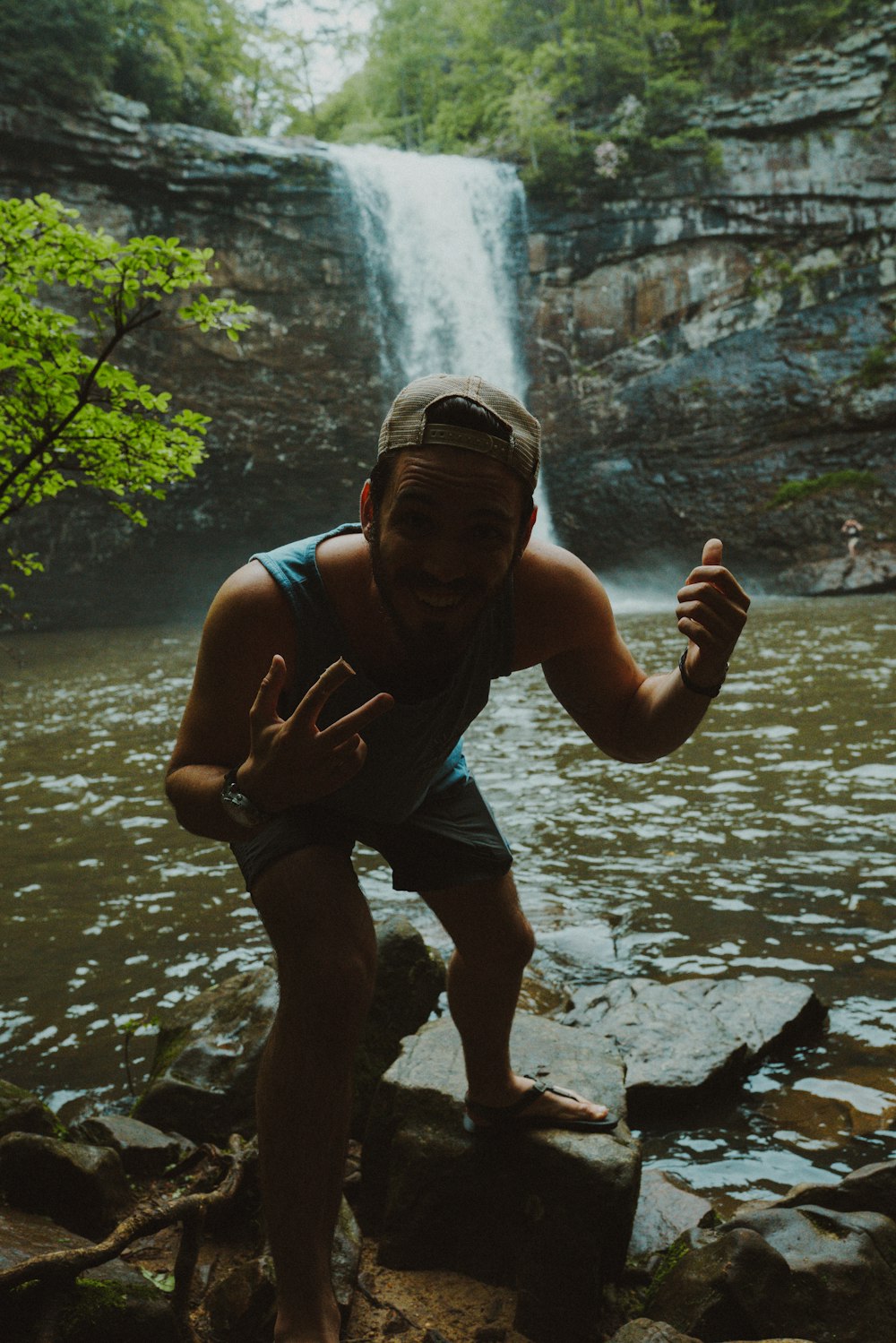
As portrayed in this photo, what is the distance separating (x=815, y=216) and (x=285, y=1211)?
90.5ft

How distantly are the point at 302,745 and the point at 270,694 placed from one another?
4.5 inches

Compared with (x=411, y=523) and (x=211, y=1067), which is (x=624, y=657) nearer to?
(x=411, y=523)

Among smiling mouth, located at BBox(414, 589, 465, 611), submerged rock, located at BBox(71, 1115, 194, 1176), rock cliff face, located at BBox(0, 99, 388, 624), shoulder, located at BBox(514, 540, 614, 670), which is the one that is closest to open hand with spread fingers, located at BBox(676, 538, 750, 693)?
shoulder, located at BBox(514, 540, 614, 670)

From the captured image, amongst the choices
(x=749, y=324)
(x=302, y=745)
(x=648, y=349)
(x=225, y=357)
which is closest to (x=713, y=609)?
(x=302, y=745)

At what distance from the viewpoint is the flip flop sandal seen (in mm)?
2418

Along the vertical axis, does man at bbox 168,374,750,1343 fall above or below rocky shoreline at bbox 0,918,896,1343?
above

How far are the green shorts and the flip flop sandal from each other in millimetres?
600

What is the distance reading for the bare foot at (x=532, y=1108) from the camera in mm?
2422

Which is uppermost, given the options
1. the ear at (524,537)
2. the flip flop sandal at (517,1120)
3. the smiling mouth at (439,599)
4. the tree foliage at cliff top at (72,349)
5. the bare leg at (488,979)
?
the tree foliage at cliff top at (72,349)

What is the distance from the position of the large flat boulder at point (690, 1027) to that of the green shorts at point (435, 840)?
117cm

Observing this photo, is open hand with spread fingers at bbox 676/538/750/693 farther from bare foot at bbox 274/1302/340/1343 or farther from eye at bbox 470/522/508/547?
bare foot at bbox 274/1302/340/1343

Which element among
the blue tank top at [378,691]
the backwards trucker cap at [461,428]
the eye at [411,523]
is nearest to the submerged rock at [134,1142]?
the blue tank top at [378,691]

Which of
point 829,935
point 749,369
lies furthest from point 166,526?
point 829,935

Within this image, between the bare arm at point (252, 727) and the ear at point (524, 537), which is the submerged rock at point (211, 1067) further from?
the ear at point (524, 537)
